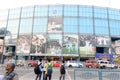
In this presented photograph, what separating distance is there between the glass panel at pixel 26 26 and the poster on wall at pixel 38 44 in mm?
3324

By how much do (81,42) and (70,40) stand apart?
9.97 ft

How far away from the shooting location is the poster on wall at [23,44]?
56.3m

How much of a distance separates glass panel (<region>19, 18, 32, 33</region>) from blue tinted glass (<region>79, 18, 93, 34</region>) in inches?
567

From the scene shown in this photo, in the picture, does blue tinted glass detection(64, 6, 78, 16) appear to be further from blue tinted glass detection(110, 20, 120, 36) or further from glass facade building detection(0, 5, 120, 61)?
blue tinted glass detection(110, 20, 120, 36)

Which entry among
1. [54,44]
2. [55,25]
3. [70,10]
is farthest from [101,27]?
[54,44]

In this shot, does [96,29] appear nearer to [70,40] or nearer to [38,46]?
[70,40]

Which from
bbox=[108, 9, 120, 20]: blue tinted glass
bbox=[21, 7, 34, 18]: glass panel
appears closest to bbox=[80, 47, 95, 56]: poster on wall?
bbox=[108, 9, 120, 20]: blue tinted glass

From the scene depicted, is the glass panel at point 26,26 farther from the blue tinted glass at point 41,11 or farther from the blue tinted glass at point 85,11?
the blue tinted glass at point 85,11

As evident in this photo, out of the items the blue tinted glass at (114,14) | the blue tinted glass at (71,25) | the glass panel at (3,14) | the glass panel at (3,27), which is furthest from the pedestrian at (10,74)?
the glass panel at (3,14)

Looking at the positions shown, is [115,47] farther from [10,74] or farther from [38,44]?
[10,74]

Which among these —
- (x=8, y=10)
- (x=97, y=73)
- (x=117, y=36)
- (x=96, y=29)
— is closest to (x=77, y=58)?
(x=96, y=29)

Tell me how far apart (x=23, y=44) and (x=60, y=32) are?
426 inches

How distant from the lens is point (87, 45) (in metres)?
55.6

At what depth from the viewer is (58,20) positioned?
5778 cm
